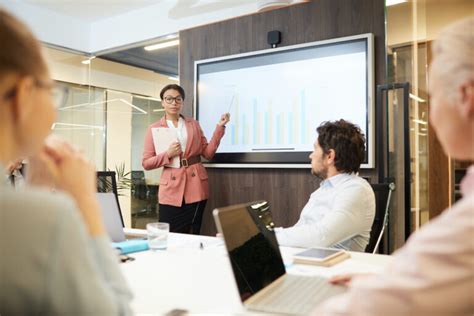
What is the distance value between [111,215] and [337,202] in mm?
1008

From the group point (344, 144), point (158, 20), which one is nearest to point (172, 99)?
point (158, 20)

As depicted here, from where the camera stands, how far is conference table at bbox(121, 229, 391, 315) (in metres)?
1.09

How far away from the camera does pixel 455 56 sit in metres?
0.74

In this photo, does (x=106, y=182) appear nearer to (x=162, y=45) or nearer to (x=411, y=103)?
(x=411, y=103)

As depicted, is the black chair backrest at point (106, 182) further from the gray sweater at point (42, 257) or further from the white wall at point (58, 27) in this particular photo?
the white wall at point (58, 27)

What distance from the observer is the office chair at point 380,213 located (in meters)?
2.15

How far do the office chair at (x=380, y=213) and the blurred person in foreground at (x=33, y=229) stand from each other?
5.54ft

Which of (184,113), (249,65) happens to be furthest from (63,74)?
(249,65)

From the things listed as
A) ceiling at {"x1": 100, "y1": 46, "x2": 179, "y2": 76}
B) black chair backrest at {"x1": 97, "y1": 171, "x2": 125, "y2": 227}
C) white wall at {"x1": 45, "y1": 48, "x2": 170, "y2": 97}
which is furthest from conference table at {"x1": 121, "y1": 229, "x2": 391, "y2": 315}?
white wall at {"x1": 45, "y1": 48, "x2": 170, "y2": 97}

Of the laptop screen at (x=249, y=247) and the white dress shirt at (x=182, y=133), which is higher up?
the white dress shirt at (x=182, y=133)

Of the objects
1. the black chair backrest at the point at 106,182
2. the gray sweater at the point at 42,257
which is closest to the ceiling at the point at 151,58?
the black chair backrest at the point at 106,182

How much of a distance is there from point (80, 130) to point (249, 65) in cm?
274

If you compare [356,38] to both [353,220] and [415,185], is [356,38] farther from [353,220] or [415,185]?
[353,220]

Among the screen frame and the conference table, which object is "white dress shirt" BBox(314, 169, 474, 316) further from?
the screen frame
